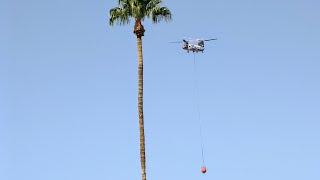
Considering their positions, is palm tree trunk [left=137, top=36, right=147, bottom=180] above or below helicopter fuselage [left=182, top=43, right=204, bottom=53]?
below

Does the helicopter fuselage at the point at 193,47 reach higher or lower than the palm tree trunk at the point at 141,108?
higher

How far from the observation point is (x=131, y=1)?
145ft

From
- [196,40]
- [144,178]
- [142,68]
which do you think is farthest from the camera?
[196,40]

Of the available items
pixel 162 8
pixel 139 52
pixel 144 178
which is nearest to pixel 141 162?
pixel 144 178

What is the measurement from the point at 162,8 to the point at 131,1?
2067 millimetres

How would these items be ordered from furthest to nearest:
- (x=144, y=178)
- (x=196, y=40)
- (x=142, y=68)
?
(x=196, y=40), (x=142, y=68), (x=144, y=178)

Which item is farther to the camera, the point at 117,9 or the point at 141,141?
the point at 117,9

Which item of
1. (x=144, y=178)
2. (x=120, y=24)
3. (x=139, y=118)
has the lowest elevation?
(x=144, y=178)

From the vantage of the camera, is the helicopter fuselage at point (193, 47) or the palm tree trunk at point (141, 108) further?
the helicopter fuselage at point (193, 47)

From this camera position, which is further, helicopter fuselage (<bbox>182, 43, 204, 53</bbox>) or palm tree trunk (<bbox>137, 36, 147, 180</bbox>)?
helicopter fuselage (<bbox>182, 43, 204, 53</bbox>)

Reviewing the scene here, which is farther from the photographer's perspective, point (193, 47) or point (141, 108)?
point (193, 47)

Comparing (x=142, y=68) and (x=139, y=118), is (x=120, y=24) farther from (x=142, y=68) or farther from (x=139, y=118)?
(x=139, y=118)

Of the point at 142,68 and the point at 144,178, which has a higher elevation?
the point at 142,68

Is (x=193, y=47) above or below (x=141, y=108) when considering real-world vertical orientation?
above
